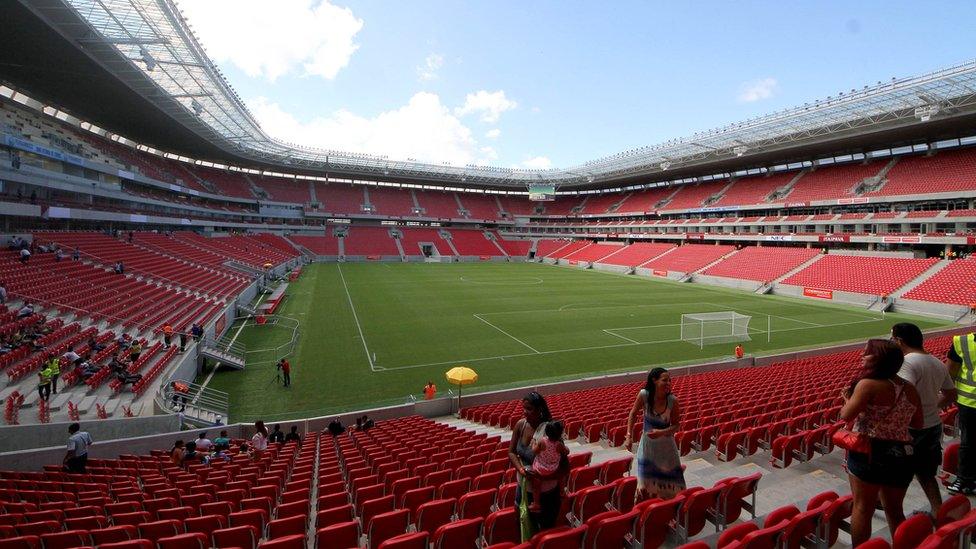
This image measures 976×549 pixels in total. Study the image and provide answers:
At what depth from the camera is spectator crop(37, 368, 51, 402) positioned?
1280 centimetres

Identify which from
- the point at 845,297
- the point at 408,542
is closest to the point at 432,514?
the point at 408,542

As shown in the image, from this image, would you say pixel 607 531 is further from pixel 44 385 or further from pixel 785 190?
pixel 785 190

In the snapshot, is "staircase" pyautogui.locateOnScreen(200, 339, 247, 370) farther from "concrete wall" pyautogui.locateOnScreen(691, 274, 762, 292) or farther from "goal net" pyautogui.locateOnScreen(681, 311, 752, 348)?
"concrete wall" pyautogui.locateOnScreen(691, 274, 762, 292)

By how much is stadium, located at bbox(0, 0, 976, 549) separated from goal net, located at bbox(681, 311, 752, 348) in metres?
0.20

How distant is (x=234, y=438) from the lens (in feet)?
43.8

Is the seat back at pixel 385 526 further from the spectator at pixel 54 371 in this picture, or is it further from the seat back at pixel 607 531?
the spectator at pixel 54 371

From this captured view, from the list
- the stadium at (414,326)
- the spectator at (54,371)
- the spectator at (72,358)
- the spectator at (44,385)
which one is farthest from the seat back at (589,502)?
the spectator at (72,358)

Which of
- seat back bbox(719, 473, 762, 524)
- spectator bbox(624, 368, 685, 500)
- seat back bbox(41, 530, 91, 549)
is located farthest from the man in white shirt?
seat back bbox(41, 530, 91, 549)

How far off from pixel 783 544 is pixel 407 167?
7626 cm

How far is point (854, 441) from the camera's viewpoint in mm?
3512

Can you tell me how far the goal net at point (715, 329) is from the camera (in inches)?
982

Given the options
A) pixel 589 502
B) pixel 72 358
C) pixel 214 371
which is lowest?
pixel 214 371

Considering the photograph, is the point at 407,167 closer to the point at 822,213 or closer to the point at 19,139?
the point at 19,139

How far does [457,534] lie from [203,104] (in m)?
46.0
